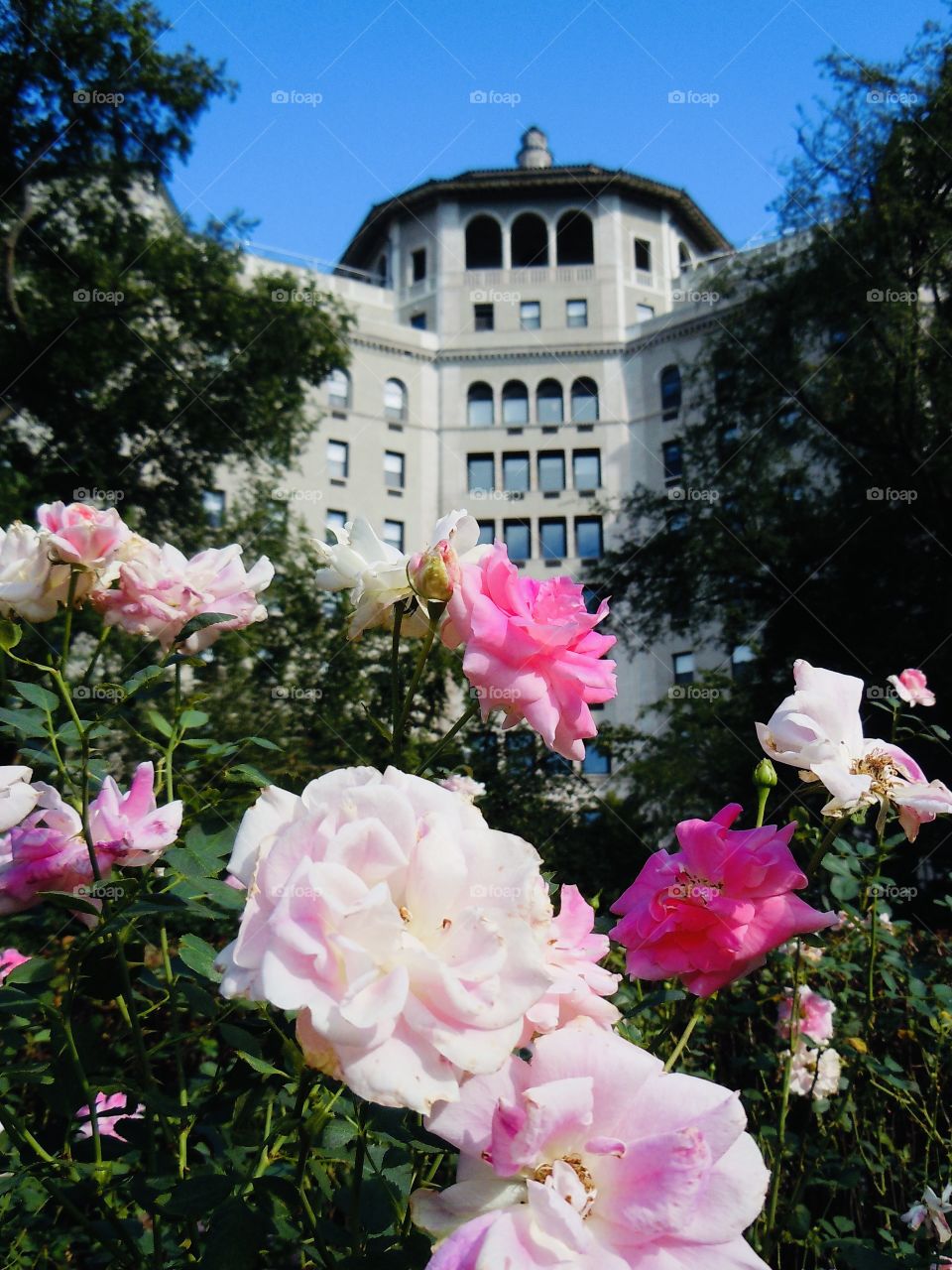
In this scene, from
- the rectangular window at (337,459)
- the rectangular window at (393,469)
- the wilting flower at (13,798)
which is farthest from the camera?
the rectangular window at (393,469)

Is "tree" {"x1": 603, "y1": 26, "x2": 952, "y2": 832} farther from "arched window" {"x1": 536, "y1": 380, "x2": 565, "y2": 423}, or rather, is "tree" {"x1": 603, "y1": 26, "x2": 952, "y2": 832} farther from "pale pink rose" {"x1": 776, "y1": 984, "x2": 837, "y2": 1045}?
"arched window" {"x1": 536, "y1": 380, "x2": 565, "y2": 423}

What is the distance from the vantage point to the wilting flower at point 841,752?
882 millimetres

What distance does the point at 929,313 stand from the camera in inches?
441

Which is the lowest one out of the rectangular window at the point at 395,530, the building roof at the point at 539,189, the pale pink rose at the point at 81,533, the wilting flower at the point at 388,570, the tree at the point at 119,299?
the wilting flower at the point at 388,570

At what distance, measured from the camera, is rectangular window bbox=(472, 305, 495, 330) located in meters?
31.1

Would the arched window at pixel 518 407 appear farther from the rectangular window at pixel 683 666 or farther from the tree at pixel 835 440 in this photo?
the tree at pixel 835 440

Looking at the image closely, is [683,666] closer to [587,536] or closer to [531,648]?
[587,536]

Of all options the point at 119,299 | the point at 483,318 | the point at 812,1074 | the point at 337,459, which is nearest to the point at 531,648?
the point at 812,1074

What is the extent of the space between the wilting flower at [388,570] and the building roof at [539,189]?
32423mm

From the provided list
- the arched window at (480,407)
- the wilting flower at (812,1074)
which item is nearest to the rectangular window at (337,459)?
the arched window at (480,407)

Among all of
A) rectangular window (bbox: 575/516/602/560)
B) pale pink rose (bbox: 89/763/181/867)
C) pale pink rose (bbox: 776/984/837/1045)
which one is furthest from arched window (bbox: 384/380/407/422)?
pale pink rose (bbox: 89/763/181/867)

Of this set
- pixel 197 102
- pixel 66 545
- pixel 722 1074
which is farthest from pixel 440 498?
pixel 66 545

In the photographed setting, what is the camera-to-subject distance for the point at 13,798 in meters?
0.76

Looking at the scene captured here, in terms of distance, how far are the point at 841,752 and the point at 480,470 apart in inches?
1187
